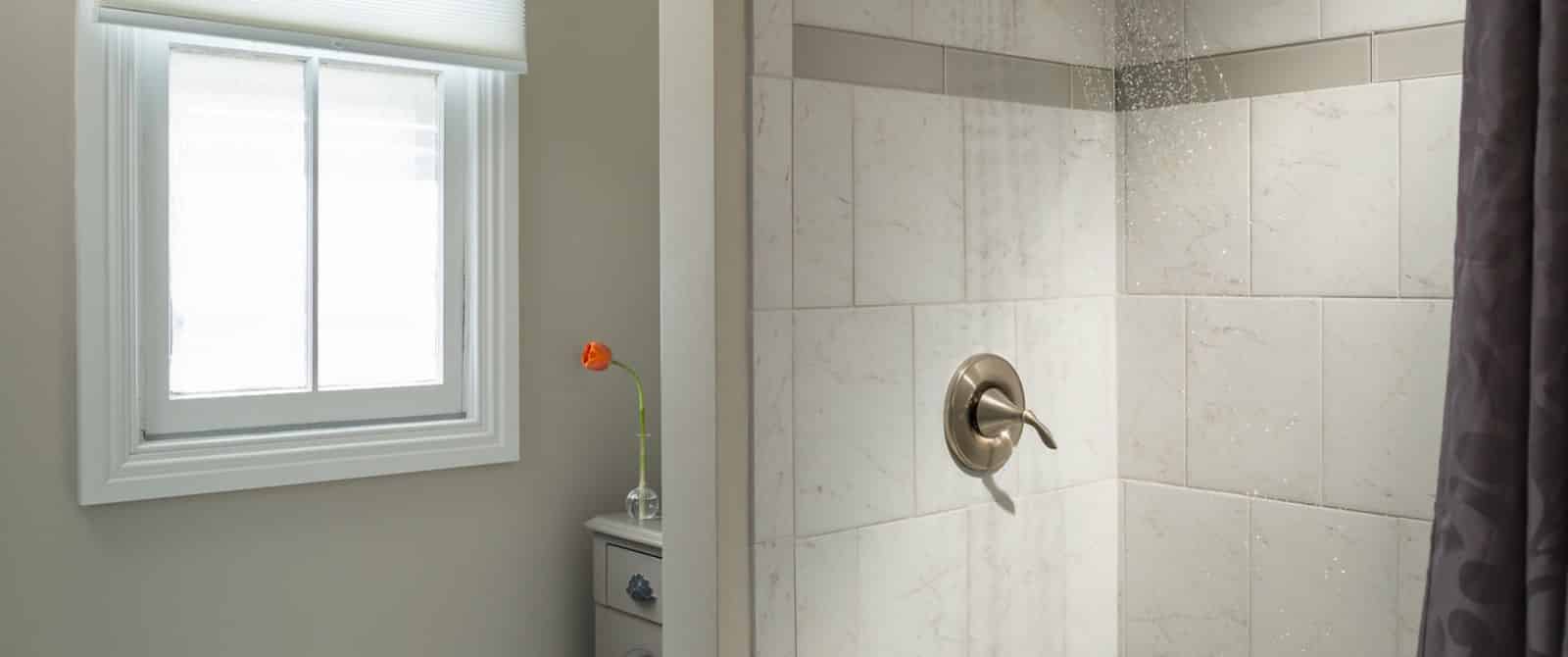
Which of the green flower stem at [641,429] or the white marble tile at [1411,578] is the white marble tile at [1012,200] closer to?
the white marble tile at [1411,578]

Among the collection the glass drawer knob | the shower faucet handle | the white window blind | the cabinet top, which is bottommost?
the glass drawer knob

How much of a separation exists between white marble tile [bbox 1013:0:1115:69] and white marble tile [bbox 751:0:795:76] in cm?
37

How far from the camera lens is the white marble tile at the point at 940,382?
4.51ft

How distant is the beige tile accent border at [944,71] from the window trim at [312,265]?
130 centimetres

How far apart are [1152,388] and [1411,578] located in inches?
15.1

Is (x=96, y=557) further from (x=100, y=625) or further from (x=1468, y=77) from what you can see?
(x=1468, y=77)

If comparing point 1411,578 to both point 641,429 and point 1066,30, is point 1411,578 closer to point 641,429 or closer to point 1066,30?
point 1066,30

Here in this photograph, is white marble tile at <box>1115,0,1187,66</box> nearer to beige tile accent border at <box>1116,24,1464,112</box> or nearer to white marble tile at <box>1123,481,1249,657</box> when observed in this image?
beige tile accent border at <box>1116,24,1464,112</box>

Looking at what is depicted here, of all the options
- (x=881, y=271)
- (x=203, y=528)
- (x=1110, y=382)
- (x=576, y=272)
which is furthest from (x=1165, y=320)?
(x=203, y=528)

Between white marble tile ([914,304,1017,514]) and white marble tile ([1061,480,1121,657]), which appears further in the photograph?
white marble tile ([1061,480,1121,657])

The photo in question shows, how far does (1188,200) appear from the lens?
1.54m

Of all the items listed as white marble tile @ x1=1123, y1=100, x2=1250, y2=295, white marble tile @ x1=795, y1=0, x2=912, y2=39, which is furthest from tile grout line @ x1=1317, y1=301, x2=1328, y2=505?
white marble tile @ x1=795, y1=0, x2=912, y2=39

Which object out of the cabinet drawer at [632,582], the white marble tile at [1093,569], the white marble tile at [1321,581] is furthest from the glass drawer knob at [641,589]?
the white marble tile at [1321,581]

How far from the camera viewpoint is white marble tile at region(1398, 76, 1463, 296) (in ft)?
4.28
